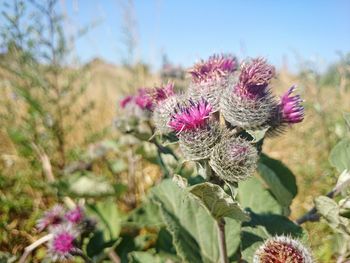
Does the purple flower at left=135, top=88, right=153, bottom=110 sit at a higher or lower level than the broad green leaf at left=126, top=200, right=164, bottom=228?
higher

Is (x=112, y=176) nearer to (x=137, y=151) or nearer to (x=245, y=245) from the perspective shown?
(x=137, y=151)

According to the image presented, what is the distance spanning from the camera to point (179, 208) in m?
2.45

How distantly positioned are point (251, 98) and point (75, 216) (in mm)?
1254

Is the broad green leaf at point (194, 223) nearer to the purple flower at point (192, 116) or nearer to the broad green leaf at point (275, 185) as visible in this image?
the broad green leaf at point (275, 185)

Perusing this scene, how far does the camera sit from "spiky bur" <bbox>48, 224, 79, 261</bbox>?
86.2 inches

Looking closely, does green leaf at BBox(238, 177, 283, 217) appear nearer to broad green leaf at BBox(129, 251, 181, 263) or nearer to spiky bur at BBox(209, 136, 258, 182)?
broad green leaf at BBox(129, 251, 181, 263)

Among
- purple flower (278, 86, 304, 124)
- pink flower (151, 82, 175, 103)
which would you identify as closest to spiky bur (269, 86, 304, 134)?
purple flower (278, 86, 304, 124)

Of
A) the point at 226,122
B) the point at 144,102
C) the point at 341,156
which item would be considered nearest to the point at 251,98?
the point at 226,122

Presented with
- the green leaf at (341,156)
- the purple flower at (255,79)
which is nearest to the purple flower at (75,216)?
the purple flower at (255,79)

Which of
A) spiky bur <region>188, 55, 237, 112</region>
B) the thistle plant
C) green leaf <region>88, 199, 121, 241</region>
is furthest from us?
green leaf <region>88, 199, 121, 241</region>

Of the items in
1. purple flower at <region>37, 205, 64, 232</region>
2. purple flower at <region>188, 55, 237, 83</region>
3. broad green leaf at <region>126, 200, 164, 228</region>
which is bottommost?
purple flower at <region>37, 205, 64, 232</region>

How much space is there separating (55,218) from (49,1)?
239cm

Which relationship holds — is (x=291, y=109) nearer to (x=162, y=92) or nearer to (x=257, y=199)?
(x=162, y=92)

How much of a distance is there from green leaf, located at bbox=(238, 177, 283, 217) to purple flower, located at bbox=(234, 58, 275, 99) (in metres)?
0.89
